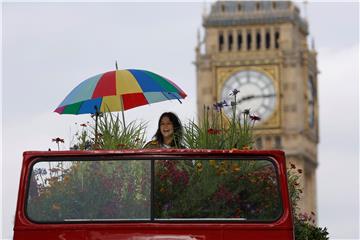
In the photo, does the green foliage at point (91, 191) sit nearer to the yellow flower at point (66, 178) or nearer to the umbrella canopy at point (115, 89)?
the yellow flower at point (66, 178)

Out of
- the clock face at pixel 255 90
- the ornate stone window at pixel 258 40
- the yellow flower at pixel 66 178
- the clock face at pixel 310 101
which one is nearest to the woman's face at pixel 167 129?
the yellow flower at pixel 66 178

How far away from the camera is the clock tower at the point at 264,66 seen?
109625mm

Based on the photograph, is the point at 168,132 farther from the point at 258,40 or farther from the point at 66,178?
the point at 258,40

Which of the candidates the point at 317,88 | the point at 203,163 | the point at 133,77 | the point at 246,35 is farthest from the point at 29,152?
the point at 317,88

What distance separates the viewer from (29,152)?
11.8 meters

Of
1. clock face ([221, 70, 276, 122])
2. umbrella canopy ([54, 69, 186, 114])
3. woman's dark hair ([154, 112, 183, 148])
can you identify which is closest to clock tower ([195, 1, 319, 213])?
clock face ([221, 70, 276, 122])

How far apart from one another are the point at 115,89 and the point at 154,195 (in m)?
2.94

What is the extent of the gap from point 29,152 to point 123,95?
12.6ft

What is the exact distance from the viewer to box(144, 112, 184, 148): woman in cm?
1334

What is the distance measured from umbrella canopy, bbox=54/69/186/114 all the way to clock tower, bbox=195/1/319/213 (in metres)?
91.6

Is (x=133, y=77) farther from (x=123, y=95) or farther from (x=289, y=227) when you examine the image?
(x=289, y=227)

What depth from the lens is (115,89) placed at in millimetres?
14492

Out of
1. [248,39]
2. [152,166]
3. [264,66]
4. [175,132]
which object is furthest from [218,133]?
[248,39]

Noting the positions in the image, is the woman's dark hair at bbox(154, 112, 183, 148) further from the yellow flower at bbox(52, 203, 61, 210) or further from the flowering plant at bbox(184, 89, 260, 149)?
the yellow flower at bbox(52, 203, 61, 210)
